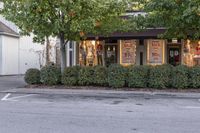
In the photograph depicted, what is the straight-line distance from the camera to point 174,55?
26359mm

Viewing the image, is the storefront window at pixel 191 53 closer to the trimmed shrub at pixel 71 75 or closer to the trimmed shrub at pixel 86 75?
the trimmed shrub at pixel 86 75

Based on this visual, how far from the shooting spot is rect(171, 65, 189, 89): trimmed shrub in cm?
1952

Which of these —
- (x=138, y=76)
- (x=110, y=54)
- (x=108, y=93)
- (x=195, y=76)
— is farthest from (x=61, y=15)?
(x=110, y=54)

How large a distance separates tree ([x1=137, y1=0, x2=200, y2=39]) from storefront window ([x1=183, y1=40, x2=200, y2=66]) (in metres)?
5.12

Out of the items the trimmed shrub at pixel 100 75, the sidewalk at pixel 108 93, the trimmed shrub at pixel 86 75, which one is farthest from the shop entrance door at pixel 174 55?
the sidewalk at pixel 108 93

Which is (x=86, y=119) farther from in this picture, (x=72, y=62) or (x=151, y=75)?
(x=72, y=62)

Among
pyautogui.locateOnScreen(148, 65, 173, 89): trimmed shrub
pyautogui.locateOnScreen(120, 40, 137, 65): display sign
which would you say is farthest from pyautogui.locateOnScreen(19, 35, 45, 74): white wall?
pyautogui.locateOnScreen(148, 65, 173, 89): trimmed shrub

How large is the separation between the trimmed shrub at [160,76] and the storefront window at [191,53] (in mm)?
6491

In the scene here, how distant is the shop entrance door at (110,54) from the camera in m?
27.0

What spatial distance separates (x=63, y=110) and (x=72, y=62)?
1541 centimetres

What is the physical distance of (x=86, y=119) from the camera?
10.6m

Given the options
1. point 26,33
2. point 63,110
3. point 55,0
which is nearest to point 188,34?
point 55,0

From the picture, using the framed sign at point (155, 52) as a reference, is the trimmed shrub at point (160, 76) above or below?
below

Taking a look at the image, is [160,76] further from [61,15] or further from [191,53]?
[191,53]
